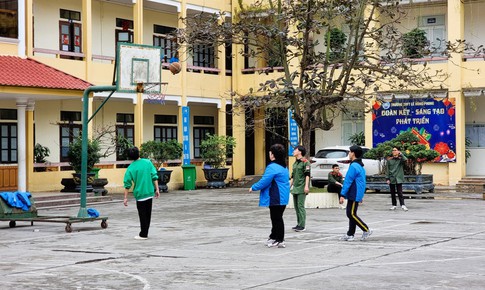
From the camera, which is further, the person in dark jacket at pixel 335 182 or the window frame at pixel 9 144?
the window frame at pixel 9 144

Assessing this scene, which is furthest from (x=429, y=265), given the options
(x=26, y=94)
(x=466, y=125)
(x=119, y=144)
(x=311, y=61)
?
(x=466, y=125)

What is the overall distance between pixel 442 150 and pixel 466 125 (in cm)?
186

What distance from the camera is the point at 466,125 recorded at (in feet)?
107

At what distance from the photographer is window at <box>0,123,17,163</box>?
26766 millimetres

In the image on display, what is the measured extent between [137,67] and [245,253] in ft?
25.6

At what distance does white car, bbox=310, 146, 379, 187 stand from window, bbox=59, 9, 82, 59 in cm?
912

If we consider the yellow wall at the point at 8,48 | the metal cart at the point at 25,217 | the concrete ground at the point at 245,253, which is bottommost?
the concrete ground at the point at 245,253

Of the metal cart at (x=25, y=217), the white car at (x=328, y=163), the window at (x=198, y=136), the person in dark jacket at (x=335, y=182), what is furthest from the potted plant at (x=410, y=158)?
the metal cart at (x=25, y=217)

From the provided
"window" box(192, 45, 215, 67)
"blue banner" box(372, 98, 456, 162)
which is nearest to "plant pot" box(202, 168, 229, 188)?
"window" box(192, 45, 215, 67)

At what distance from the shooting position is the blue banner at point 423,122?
103 feet

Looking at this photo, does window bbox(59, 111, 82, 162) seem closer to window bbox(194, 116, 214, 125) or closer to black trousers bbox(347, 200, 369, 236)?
window bbox(194, 116, 214, 125)

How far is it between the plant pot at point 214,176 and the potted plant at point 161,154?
2.41 metres

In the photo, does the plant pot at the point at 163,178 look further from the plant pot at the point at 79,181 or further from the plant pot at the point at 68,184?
the plant pot at the point at 68,184

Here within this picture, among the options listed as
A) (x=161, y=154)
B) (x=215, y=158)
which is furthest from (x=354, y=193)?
(x=215, y=158)
